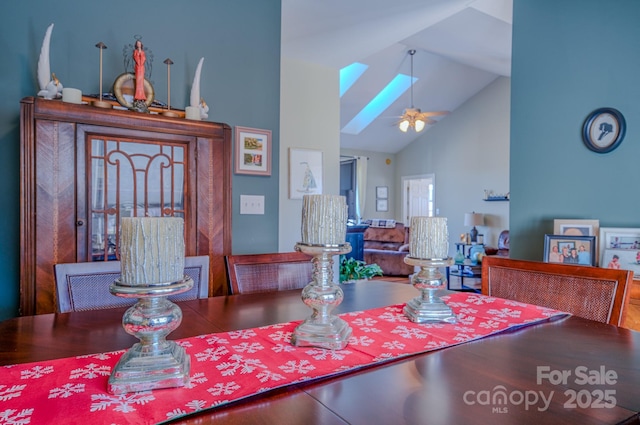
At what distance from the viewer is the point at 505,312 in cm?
114

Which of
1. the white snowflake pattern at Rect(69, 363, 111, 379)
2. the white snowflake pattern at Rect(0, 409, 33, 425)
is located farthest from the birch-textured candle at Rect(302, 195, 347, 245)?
the white snowflake pattern at Rect(0, 409, 33, 425)

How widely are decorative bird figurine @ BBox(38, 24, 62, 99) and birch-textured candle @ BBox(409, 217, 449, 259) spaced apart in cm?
175

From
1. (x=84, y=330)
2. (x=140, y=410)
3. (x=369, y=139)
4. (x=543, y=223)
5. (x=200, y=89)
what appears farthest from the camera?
(x=369, y=139)

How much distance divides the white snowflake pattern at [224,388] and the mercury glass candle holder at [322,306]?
0.74ft

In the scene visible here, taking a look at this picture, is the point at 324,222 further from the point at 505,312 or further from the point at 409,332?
the point at 505,312

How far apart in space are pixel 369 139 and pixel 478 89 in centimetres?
244

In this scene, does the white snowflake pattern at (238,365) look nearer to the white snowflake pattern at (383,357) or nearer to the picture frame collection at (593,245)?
the white snowflake pattern at (383,357)

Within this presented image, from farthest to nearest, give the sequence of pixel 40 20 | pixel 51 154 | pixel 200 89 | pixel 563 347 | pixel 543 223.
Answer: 1. pixel 543 223
2. pixel 200 89
3. pixel 40 20
4. pixel 51 154
5. pixel 563 347

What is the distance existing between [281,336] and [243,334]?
0.10 meters

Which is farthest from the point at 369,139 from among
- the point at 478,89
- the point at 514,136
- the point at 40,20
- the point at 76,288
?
the point at 76,288

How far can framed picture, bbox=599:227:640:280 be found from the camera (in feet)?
7.28

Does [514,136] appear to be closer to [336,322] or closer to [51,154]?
[336,322]

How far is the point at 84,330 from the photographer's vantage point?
3.12 ft

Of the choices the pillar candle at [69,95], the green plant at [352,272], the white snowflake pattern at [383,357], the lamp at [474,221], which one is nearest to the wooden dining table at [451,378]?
the white snowflake pattern at [383,357]
